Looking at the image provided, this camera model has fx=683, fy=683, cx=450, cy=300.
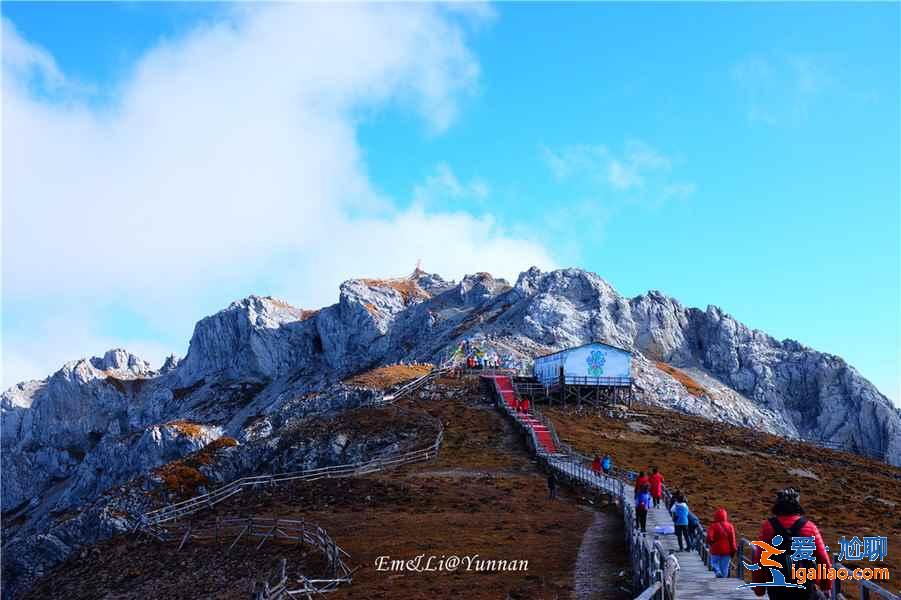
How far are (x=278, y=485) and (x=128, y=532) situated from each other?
9591mm

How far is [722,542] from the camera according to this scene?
1652 cm

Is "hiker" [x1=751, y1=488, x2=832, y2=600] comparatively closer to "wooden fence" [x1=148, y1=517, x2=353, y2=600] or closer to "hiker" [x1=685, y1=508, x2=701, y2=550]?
"hiker" [x1=685, y1=508, x2=701, y2=550]

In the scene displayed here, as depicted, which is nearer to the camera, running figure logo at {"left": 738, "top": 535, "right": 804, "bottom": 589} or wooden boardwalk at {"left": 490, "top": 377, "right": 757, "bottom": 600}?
running figure logo at {"left": 738, "top": 535, "right": 804, "bottom": 589}

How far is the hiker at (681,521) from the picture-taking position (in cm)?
2061

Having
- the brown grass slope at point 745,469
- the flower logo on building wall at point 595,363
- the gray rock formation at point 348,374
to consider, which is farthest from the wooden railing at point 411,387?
the flower logo on building wall at point 595,363

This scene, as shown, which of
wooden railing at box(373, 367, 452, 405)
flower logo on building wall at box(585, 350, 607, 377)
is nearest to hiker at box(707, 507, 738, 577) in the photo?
wooden railing at box(373, 367, 452, 405)

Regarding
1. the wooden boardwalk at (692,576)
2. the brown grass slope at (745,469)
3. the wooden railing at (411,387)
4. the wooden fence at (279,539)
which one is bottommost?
the wooden fence at (279,539)

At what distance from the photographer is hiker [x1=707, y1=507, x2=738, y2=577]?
16.5m

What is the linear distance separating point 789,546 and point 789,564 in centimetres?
26

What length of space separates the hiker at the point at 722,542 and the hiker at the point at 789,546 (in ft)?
22.1

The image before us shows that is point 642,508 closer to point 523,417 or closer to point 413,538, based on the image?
point 413,538

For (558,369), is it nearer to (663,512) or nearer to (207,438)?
(663,512)

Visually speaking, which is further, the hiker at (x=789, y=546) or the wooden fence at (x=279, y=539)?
the wooden fence at (x=279, y=539)

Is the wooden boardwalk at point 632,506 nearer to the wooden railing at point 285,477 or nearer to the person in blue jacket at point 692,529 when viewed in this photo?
the person in blue jacket at point 692,529
